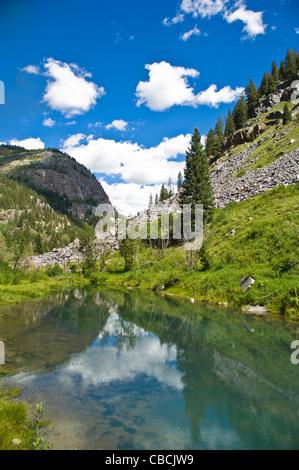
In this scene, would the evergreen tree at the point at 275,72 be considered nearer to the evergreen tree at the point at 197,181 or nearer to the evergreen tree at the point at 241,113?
the evergreen tree at the point at 241,113

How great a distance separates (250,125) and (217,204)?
54.3 m

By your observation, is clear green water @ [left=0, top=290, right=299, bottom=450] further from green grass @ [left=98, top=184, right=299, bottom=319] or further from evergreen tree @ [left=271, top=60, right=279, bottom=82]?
evergreen tree @ [left=271, top=60, right=279, bottom=82]

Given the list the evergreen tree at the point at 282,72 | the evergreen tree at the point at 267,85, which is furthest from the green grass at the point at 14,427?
A: the evergreen tree at the point at 282,72

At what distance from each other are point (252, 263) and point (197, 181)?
33219 millimetres

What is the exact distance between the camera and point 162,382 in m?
10.4

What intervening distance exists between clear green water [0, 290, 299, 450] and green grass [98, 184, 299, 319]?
4.17 meters

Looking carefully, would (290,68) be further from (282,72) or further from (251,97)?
(251,97)

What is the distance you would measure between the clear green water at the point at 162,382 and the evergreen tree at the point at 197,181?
126ft

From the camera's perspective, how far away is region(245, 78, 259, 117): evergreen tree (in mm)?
110562

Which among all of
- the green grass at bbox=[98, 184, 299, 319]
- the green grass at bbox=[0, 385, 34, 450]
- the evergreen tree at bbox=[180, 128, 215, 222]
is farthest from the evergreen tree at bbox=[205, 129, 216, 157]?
the green grass at bbox=[0, 385, 34, 450]

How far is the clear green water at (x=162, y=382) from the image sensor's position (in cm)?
691

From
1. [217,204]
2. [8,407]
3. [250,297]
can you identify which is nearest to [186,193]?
[217,204]
